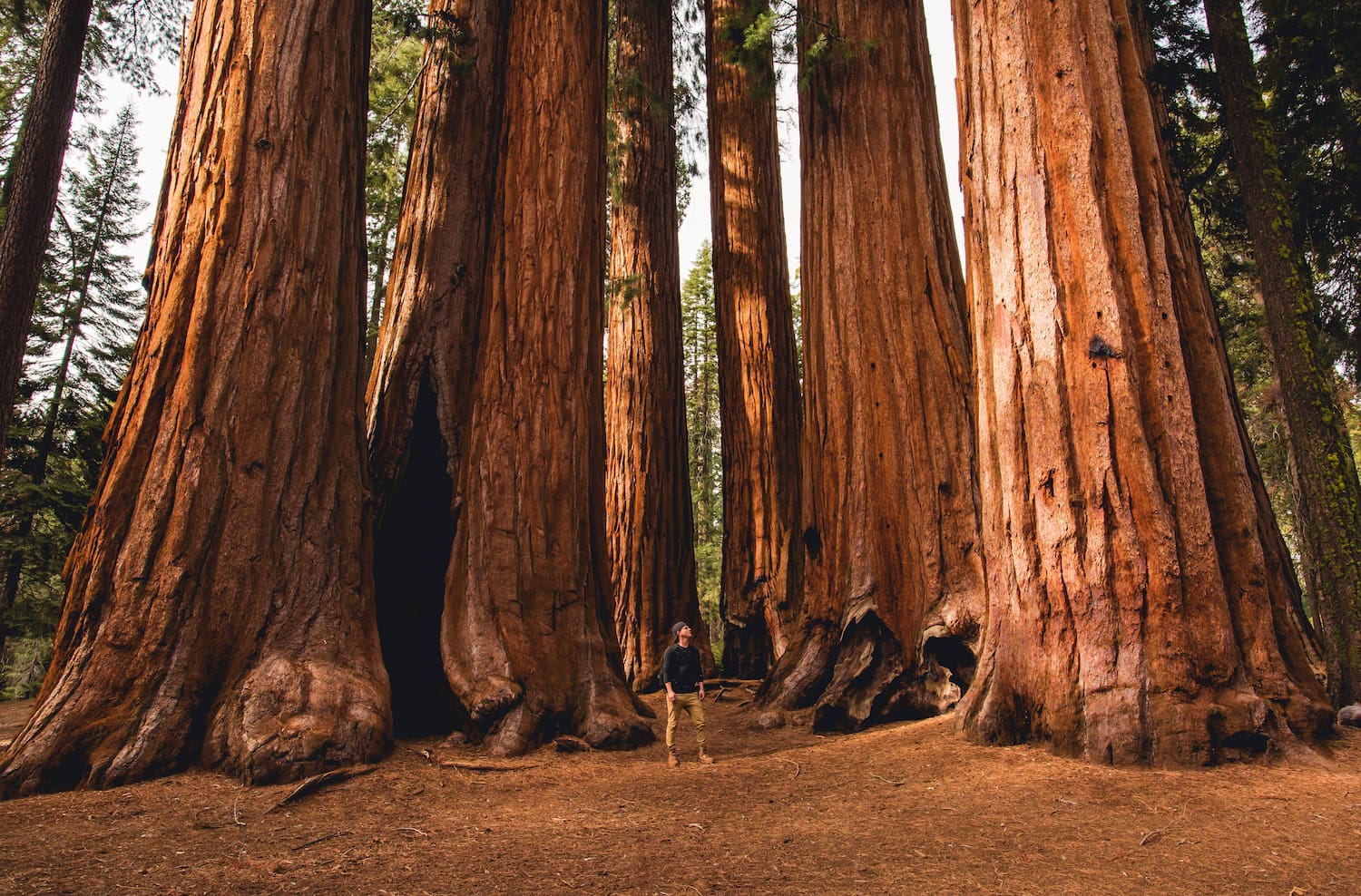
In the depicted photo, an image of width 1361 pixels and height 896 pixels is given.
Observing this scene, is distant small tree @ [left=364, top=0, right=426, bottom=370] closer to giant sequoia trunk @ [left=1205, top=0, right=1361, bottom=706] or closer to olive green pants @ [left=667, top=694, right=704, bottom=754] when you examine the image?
olive green pants @ [left=667, top=694, right=704, bottom=754]

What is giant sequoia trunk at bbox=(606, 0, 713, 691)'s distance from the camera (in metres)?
9.06

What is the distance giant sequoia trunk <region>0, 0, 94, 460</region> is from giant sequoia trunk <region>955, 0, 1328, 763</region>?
8.29 m

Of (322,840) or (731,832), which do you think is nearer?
(322,840)

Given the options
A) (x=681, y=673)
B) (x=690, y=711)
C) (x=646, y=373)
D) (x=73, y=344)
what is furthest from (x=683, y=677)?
(x=73, y=344)

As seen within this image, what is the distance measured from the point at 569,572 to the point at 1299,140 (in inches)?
357

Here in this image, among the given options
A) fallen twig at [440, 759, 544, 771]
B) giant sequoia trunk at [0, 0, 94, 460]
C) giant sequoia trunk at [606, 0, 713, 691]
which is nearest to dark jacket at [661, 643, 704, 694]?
fallen twig at [440, 759, 544, 771]

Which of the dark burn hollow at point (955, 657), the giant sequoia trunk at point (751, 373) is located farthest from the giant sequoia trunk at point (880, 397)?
the giant sequoia trunk at point (751, 373)

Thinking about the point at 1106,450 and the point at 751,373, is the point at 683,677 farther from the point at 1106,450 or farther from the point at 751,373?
the point at 751,373

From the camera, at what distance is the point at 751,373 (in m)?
10.1

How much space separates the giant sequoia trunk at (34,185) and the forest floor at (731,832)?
5699mm

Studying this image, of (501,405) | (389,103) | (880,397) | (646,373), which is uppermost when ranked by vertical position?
(389,103)

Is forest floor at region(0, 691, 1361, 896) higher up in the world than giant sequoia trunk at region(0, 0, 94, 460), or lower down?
lower down

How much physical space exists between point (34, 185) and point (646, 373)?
20.9ft

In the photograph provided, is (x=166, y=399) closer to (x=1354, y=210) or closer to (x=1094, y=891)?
(x=1094, y=891)
